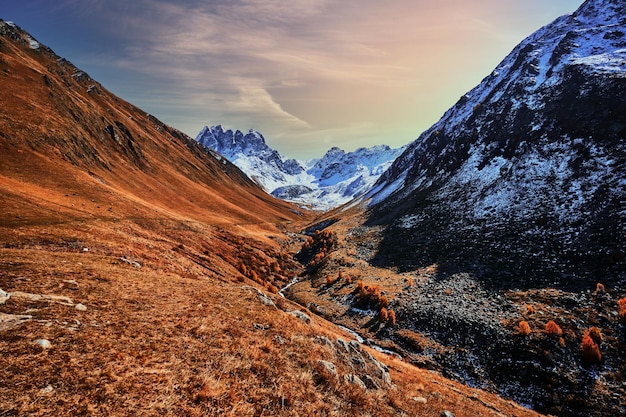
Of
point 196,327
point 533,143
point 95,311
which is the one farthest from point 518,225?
point 95,311

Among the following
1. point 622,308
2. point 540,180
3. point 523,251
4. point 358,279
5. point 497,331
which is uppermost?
point 540,180

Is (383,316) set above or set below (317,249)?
below

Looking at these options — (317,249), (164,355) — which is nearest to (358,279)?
(317,249)

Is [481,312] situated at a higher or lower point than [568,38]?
lower

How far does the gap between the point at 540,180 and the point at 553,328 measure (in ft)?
112

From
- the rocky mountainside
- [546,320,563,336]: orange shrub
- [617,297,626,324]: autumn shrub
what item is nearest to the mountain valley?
[546,320,563,336]: orange shrub

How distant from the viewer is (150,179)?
306ft

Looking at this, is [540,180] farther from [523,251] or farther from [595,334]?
[595,334]

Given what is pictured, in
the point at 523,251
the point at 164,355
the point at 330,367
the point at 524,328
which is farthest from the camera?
the point at 523,251

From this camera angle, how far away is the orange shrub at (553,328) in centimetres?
2750

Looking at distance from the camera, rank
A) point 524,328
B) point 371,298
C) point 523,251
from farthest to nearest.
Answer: point 371,298, point 523,251, point 524,328

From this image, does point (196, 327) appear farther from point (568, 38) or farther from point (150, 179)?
point (568, 38)

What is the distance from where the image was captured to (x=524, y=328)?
29.1 m

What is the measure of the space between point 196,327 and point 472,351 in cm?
2857
